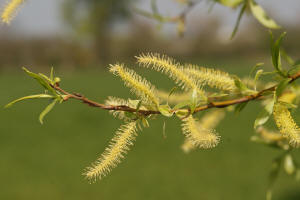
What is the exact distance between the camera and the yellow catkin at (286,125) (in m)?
0.48

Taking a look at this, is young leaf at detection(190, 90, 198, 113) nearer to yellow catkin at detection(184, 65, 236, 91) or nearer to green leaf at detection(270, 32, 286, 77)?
yellow catkin at detection(184, 65, 236, 91)

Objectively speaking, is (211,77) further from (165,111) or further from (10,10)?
(10,10)

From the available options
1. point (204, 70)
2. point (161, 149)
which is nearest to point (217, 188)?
point (161, 149)

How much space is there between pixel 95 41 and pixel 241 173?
2276cm

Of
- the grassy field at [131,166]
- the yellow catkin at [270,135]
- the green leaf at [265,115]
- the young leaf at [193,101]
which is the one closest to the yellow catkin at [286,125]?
the green leaf at [265,115]

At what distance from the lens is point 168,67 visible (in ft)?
1.54

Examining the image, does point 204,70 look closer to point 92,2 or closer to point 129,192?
point 129,192

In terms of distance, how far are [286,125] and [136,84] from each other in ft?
0.67

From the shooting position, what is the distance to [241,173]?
18.7 feet

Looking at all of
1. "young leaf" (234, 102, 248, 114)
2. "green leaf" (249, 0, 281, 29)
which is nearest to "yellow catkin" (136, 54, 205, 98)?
"young leaf" (234, 102, 248, 114)

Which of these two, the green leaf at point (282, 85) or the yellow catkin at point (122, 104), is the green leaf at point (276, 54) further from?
the yellow catkin at point (122, 104)

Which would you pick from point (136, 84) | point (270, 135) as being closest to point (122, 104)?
point (136, 84)

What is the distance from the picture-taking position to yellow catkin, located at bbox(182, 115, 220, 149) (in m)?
0.46

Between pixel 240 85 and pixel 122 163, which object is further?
pixel 122 163
